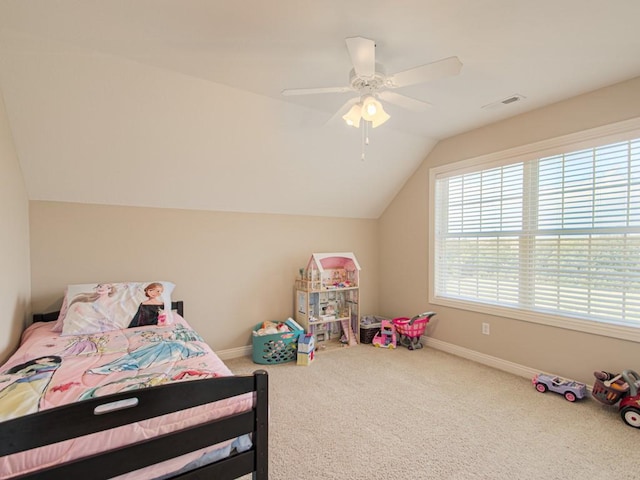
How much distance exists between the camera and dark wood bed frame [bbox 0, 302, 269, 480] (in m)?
1.01

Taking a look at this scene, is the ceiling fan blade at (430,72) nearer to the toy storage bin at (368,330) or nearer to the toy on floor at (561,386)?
the toy on floor at (561,386)

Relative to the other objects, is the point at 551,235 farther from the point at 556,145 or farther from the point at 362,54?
the point at 362,54

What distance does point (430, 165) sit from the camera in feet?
12.9

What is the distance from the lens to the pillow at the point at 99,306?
2389 mm

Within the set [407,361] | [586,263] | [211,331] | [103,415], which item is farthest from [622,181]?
[211,331]

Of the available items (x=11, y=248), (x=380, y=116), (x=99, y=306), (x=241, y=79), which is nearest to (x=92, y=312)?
(x=99, y=306)

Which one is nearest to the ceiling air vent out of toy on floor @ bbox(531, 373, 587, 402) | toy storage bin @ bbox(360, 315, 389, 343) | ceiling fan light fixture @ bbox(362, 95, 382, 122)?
ceiling fan light fixture @ bbox(362, 95, 382, 122)

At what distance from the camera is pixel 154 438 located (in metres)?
1.18

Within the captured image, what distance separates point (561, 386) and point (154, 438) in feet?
9.81

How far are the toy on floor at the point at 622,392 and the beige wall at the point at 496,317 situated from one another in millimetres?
186

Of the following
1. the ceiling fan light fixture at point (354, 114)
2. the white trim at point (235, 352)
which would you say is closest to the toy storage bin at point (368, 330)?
the white trim at point (235, 352)

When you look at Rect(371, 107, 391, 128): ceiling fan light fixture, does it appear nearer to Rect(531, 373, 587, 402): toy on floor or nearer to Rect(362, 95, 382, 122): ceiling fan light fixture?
Rect(362, 95, 382, 122): ceiling fan light fixture

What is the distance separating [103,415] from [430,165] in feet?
12.7

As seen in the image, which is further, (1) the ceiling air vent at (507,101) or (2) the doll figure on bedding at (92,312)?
(1) the ceiling air vent at (507,101)
